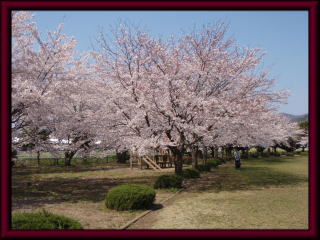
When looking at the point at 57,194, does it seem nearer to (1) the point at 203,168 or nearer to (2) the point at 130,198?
(2) the point at 130,198

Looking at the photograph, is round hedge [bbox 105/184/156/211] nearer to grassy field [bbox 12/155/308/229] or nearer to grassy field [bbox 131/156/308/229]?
grassy field [bbox 12/155/308/229]

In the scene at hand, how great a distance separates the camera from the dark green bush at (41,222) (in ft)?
20.8

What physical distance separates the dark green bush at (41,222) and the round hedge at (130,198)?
4.03 meters

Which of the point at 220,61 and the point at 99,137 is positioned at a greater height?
the point at 220,61

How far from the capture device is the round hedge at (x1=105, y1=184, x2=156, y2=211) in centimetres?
1106

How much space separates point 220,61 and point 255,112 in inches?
139

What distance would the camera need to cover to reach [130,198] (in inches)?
436

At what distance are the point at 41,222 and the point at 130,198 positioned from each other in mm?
4835

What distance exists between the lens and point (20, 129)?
14.2 m

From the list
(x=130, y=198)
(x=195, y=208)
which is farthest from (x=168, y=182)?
(x=130, y=198)
